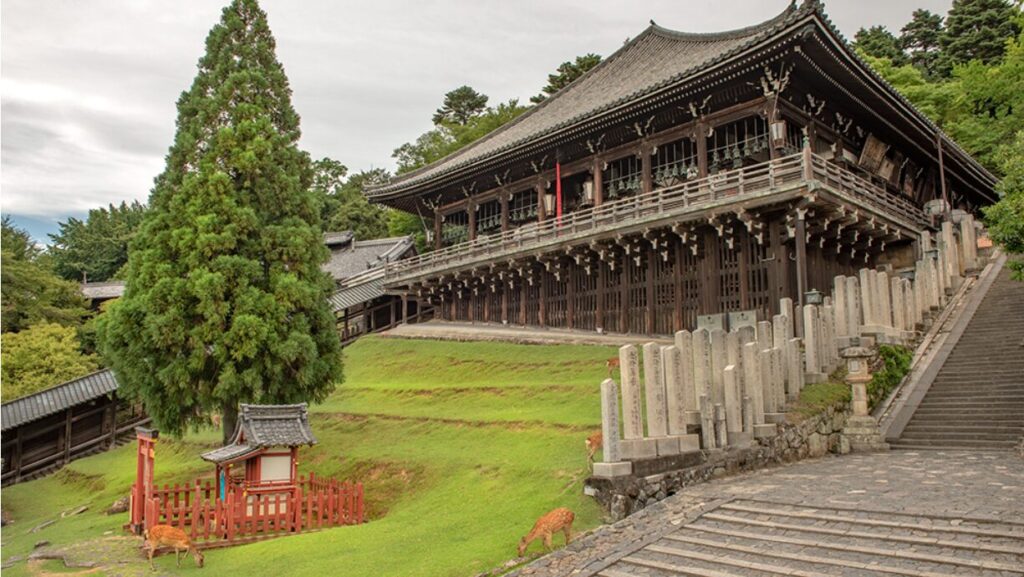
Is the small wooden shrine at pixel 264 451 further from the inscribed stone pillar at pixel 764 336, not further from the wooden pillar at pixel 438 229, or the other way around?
the wooden pillar at pixel 438 229

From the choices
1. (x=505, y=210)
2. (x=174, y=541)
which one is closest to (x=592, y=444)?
(x=174, y=541)

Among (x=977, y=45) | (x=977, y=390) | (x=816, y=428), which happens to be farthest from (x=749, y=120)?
(x=977, y=45)

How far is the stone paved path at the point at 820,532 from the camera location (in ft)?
22.1

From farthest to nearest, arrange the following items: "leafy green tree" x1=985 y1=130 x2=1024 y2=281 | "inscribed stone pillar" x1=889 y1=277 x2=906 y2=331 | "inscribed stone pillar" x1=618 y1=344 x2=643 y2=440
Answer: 1. "inscribed stone pillar" x1=889 y1=277 x2=906 y2=331
2. "leafy green tree" x1=985 y1=130 x2=1024 y2=281
3. "inscribed stone pillar" x1=618 y1=344 x2=643 y2=440

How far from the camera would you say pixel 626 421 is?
31.1 ft

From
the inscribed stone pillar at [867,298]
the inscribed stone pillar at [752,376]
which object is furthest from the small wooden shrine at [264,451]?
the inscribed stone pillar at [867,298]

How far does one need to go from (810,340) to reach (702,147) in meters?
10.4

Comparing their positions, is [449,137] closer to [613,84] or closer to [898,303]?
[613,84]

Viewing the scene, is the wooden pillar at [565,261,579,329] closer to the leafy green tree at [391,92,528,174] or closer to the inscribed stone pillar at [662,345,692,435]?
the inscribed stone pillar at [662,345,692,435]

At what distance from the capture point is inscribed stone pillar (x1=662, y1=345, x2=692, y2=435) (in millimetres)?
10188

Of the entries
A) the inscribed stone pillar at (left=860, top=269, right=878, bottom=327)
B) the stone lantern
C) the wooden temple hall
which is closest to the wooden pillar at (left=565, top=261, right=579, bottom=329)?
the wooden temple hall

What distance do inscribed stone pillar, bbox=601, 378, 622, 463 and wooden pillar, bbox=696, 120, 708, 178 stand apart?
15164 millimetres

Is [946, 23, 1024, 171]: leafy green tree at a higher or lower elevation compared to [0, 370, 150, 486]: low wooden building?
higher

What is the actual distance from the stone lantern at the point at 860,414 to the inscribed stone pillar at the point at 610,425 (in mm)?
7017
